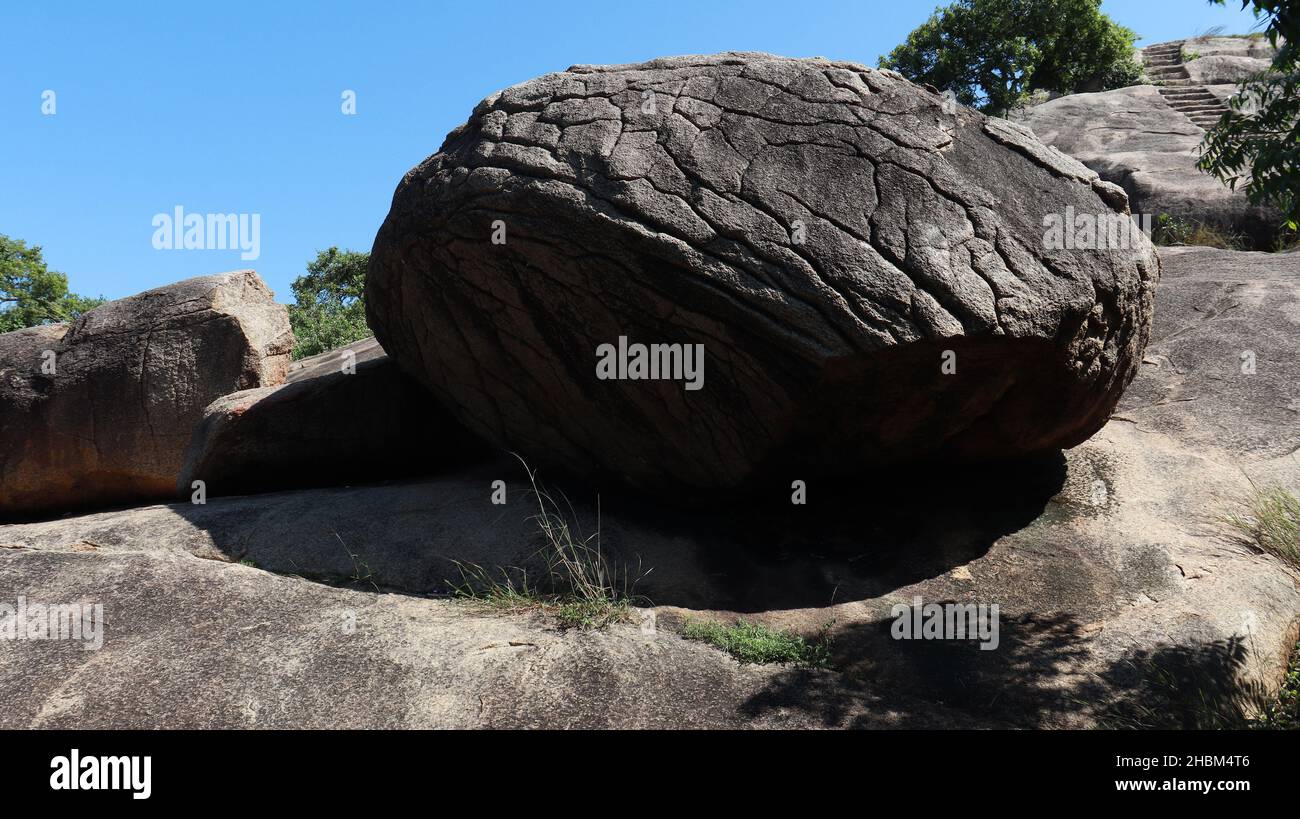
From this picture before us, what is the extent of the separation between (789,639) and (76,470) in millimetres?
7199

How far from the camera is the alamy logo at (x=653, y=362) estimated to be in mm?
5316

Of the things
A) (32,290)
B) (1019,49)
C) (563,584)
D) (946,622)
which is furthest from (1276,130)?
(32,290)

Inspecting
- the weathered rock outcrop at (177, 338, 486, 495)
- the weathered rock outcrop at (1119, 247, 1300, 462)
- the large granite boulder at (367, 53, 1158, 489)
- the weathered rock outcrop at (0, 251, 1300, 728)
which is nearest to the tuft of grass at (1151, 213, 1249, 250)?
the weathered rock outcrop at (1119, 247, 1300, 462)

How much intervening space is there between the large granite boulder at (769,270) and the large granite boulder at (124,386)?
3370 mm

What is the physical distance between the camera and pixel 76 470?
8.88 m

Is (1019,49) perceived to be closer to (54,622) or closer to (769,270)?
(769,270)

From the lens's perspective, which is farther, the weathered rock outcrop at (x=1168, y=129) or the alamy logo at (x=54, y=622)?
the weathered rock outcrop at (x=1168, y=129)

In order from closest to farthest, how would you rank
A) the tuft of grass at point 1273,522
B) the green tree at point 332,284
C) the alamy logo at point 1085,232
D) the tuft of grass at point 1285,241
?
the alamy logo at point 1085,232 < the tuft of grass at point 1273,522 < the tuft of grass at point 1285,241 < the green tree at point 332,284

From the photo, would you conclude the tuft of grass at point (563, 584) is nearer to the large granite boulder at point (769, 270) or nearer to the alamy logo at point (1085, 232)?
the large granite boulder at point (769, 270)

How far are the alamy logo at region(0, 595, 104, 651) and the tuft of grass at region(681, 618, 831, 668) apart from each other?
2904 mm

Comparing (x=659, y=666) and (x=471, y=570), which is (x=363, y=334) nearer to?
(x=471, y=570)

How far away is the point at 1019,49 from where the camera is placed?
22016 millimetres
